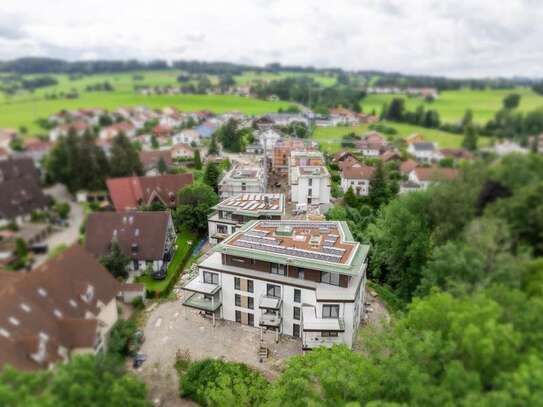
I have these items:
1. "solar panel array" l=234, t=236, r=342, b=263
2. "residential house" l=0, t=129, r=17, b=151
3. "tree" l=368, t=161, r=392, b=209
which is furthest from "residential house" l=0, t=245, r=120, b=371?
"tree" l=368, t=161, r=392, b=209

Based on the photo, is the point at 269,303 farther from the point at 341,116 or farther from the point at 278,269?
the point at 341,116

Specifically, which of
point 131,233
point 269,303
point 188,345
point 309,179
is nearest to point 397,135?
point 309,179

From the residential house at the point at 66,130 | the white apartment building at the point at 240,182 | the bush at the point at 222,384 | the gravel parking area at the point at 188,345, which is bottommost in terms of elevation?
the gravel parking area at the point at 188,345

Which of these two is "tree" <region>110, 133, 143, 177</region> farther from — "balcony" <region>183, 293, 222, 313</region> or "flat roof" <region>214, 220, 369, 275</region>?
"balcony" <region>183, 293, 222, 313</region>

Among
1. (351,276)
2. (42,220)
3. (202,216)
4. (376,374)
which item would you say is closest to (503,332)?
(376,374)

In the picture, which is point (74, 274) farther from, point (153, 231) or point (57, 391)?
point (153, 231)

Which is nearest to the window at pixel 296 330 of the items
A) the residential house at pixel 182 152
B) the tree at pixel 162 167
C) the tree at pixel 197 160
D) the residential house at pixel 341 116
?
the tree at pixel 197 160

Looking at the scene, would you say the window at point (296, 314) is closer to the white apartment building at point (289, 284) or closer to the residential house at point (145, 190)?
the white apartment building at point (289, 284)
